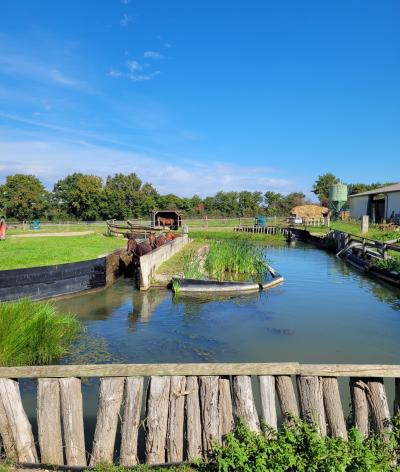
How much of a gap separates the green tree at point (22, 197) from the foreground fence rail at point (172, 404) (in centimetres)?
5874

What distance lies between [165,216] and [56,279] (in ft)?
101

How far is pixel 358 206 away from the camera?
48781 mm

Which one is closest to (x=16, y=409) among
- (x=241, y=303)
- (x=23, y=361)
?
(x=23, y=361)

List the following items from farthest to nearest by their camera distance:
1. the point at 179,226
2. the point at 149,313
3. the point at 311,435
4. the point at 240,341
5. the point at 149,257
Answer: the point at 179,226 < the point at 149,257 < the point at 149,313 < the point at 240,341 < the point at 311,435

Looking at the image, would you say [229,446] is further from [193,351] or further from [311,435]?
[193,351]

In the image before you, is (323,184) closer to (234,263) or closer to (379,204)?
(379,204)

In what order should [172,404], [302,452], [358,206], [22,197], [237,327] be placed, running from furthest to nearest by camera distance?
[22,197] → [358,206] → [237,327] → [172,404] → [302,452]

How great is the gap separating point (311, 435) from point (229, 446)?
70cm

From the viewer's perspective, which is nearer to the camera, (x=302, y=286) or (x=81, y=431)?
(x=81, y=431)

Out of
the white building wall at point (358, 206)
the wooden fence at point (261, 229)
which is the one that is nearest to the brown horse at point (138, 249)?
the wooden fence at point (261, 229)

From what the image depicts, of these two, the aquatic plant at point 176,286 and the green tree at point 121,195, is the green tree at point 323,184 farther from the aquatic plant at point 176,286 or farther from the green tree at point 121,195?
the aquatic plant at point 176,286

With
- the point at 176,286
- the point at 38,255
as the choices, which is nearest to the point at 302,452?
the point at 176,286

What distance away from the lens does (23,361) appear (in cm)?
683

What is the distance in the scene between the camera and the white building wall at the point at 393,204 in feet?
123
